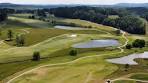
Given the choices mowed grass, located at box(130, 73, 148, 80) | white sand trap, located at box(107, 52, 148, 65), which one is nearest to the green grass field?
white sand trap, located at box(107, 52, 148, 65)

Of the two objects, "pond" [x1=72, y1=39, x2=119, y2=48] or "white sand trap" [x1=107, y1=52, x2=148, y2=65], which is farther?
"pond" [x1=72, y1=39, x2=119, y2=48]

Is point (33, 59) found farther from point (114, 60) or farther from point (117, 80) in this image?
point (117, 80)

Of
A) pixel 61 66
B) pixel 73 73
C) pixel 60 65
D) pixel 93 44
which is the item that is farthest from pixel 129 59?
pixel 93 44

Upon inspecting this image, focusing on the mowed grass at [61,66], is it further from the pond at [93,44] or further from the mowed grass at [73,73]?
the pond at [93,44]

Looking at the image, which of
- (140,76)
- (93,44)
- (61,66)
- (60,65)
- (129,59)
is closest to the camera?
(140,76)

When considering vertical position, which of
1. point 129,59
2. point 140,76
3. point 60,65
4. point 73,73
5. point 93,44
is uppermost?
point 140,76

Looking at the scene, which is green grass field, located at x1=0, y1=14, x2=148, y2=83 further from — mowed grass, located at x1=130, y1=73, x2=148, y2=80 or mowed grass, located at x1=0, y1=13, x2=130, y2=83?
mowed grass, located at x1=130, y1=73, x2=148, y2=80

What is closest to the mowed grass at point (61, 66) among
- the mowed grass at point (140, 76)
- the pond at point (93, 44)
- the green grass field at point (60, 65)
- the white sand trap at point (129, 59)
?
the green grass field at point (60, 65)

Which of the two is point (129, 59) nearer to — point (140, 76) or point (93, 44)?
point (140, 76)

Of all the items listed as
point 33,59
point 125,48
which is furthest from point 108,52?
point 33,59

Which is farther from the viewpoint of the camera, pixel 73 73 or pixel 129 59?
pixel 129 59

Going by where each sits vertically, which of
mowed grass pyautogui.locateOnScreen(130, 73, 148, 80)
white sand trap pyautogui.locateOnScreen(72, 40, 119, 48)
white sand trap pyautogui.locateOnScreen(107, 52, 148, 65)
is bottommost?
white sand trap pyautogui.locateOnScreen(72, 40, 119, 48)
